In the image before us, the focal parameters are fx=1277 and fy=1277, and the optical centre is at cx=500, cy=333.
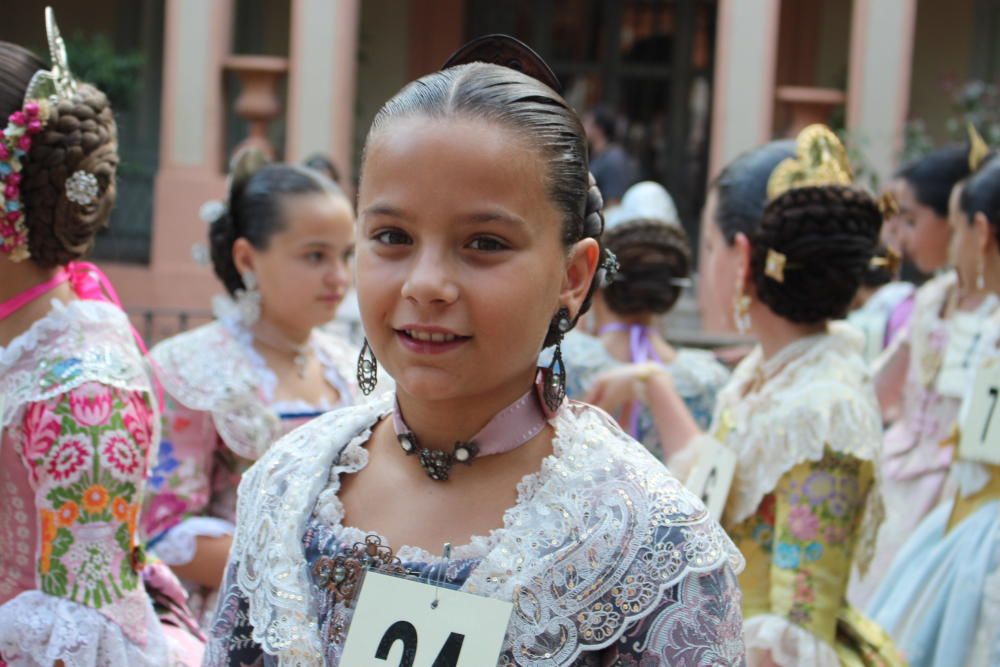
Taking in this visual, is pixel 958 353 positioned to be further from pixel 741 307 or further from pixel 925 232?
pixel 741 307

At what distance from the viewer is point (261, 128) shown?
10781 mm

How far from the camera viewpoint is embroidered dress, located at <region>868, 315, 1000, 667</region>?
129 inches

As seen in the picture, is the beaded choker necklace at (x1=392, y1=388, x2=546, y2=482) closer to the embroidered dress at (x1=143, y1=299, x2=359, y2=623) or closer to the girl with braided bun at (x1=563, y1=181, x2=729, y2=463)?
the embroidered dress at (x1=143, y1=299, x2=359, y2=623)

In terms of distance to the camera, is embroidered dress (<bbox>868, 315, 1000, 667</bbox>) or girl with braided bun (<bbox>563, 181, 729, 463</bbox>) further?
girl with braided bun (<bbox>563, 181, 729, 463</bbox>)

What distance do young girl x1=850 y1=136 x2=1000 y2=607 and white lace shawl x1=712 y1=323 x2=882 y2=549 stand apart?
1682 mm

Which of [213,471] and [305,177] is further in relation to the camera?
[305,177]

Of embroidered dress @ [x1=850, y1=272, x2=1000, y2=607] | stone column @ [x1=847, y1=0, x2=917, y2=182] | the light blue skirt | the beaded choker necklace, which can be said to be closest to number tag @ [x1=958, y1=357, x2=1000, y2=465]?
the light blue skirt

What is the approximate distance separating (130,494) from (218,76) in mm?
8699

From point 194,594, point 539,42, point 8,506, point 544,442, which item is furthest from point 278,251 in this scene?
point 539,42

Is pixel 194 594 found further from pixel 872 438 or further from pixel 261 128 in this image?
pixel 261 128

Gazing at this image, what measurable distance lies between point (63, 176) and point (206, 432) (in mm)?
1063

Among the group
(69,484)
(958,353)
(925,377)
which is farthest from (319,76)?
(69,484)

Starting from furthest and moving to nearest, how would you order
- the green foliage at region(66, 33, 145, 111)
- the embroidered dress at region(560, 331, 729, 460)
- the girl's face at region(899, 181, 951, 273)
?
the green foliage at region(66, 33, 145, 111), the girl's face at region(899, 181, 951, 273), the embroidered dress at region(560, 331, 729, 460)

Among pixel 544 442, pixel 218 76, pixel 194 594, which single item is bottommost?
pixel 194 594
